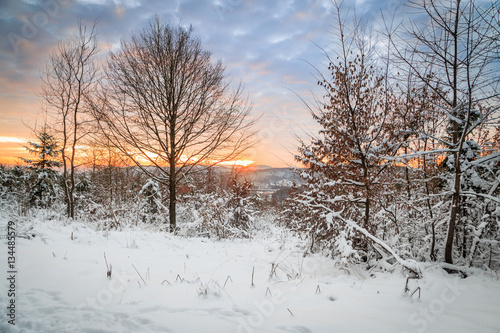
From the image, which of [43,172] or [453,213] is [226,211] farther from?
[43,172]

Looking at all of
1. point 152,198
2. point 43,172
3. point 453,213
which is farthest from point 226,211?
point 43,172

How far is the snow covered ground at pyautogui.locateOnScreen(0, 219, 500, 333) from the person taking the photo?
1.86 metres

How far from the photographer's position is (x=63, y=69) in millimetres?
10133

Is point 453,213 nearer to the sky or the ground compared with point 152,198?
nearer to the sky

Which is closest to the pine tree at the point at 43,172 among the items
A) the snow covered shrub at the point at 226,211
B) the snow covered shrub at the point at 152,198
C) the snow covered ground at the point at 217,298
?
the snow covered shrub at the point at 152,198

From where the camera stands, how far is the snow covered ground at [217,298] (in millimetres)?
1862

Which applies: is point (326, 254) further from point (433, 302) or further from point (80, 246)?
point (80, 246)

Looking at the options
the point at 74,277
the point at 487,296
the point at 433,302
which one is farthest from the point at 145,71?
the point at 487,296

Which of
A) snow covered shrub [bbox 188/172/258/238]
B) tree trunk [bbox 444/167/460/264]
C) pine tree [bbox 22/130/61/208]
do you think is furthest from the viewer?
pine tree [bbox 22/130/61/208]

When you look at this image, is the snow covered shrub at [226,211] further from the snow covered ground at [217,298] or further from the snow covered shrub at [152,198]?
the snow covered ground at [217,298]

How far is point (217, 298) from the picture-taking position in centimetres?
241

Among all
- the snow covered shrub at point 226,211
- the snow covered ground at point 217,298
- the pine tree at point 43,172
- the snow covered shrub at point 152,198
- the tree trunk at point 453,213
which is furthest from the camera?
the pine tree at point 43,172

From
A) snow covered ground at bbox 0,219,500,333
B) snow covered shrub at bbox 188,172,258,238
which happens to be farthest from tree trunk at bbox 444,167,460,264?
snow covered shrub at bbox 188,172,258,238

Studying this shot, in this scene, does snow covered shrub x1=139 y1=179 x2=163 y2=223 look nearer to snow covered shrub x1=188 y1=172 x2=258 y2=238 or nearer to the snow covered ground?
snow covered shrub x1=188 y1=172 x2=258 y2=238
